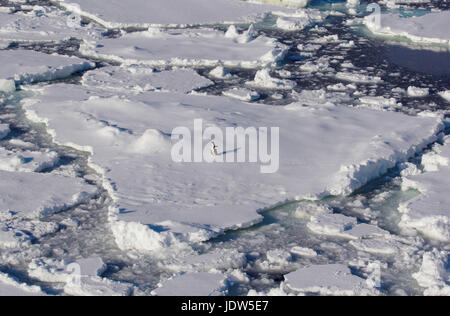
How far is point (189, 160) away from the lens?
5.71 m

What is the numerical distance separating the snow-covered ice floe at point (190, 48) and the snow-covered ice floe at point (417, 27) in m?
1.87

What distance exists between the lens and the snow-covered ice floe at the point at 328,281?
4.08 metres

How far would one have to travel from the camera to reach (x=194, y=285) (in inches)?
162

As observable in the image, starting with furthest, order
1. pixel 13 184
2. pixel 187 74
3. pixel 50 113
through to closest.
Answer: pixel 187 74 < pixel 50 113 < pixel 13 184

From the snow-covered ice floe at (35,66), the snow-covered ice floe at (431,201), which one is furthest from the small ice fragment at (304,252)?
the snow-covered ice floe at (35,66)

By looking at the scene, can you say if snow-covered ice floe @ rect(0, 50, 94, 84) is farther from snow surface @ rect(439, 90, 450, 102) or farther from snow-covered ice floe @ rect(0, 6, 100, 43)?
snow surface @ rect(439, 90, 450, 102)

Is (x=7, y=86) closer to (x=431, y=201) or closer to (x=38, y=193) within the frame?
(x=38, y=193)

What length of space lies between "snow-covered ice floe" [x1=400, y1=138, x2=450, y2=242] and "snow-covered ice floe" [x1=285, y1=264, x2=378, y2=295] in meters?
0.83

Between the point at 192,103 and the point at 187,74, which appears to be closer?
the point at 192,103

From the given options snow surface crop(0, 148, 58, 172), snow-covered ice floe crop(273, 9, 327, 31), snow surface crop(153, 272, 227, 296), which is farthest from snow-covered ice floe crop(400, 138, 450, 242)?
snow-covered ice floe crop(273, 9, 327, 31)

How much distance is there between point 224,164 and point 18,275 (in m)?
2.01
